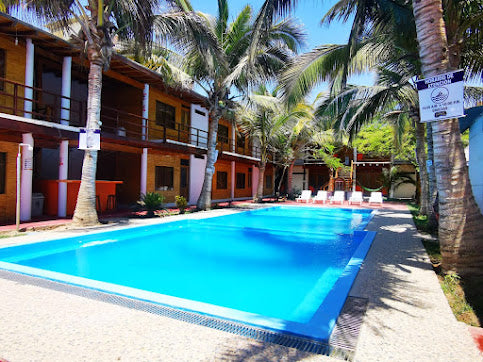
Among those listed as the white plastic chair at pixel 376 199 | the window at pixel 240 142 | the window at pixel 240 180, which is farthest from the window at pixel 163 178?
the white plastic chair at pixel 376 199

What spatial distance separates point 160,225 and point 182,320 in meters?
7.02

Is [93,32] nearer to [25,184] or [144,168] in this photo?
[25,184]

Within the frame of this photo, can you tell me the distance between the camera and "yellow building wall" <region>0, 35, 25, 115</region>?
9523mm

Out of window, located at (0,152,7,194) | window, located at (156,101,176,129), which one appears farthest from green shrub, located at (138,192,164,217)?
window, located at (156,101,176,129)

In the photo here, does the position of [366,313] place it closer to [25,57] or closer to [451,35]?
[451,35]

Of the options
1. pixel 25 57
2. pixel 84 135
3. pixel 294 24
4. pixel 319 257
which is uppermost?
pixel 294 24

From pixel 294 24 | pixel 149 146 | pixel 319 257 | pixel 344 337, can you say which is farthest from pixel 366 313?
pixel 294 24

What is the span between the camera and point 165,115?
1639 cm

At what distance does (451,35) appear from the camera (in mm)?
5312

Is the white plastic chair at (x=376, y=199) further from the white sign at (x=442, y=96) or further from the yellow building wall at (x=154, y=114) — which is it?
the white sign at (x=442, y=96)

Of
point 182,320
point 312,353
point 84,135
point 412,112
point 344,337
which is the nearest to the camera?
point 312,353

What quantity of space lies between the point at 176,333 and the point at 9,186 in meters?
9.55

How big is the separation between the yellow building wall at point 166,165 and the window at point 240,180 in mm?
6465

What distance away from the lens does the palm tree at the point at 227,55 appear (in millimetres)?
11438
